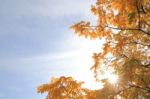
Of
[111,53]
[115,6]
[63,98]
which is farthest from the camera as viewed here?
[63,98]

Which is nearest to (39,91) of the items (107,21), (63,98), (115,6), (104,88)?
(63,98)

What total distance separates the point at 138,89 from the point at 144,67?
94cm

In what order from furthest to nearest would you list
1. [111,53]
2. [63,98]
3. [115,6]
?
[63,98] → [111,53] → [115,6]

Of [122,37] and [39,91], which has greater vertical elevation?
[122,37]

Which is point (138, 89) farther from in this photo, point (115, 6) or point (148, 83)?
point (115, 6)

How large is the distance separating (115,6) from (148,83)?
11.3 feet

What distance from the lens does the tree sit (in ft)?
39.4

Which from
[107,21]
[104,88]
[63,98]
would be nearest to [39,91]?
[63,98]

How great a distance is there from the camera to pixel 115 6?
1234 centimetres

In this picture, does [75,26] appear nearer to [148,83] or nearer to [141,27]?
[141,27]

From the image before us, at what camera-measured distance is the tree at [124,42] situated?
39.4 ft

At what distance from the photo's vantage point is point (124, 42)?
12.9 metres

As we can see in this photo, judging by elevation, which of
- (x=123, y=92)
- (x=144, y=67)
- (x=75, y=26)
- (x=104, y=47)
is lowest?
(x=123, y=92)

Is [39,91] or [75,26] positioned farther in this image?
[39,91]
